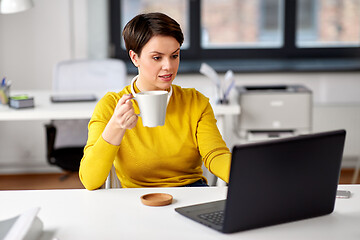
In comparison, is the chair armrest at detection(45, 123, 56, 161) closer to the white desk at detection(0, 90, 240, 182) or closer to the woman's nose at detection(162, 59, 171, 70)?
the white desk at detection(0, 90, 240, 182)

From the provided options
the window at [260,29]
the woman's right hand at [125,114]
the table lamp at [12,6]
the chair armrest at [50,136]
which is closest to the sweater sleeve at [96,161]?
the woman's right hand at [125,114]

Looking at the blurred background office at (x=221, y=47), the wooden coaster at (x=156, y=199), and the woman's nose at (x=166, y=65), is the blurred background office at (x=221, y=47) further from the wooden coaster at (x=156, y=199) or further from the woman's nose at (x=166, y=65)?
the wooden coaster at (x=156, y=199)

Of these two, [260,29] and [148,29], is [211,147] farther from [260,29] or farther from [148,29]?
[260,29]

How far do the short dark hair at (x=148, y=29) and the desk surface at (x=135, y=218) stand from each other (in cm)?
48

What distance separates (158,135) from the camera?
6.03ft

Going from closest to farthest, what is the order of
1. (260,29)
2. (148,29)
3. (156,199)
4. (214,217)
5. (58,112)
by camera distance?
(214,217)
(156,199)
(148,29)
(58,112)
(260,29)

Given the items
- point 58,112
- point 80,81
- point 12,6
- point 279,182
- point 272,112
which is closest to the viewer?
point 279,182

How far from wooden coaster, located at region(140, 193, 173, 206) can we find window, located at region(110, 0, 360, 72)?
2.92 meters

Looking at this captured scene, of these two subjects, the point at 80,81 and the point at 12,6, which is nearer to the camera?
the point at 12,6

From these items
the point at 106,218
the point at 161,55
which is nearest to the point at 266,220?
the point at 106,218

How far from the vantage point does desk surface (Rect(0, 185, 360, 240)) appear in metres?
1.28

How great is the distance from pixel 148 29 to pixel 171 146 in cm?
38

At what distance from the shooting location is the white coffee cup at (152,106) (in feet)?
4.99

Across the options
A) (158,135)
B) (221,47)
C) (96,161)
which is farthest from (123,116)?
(221,47)
